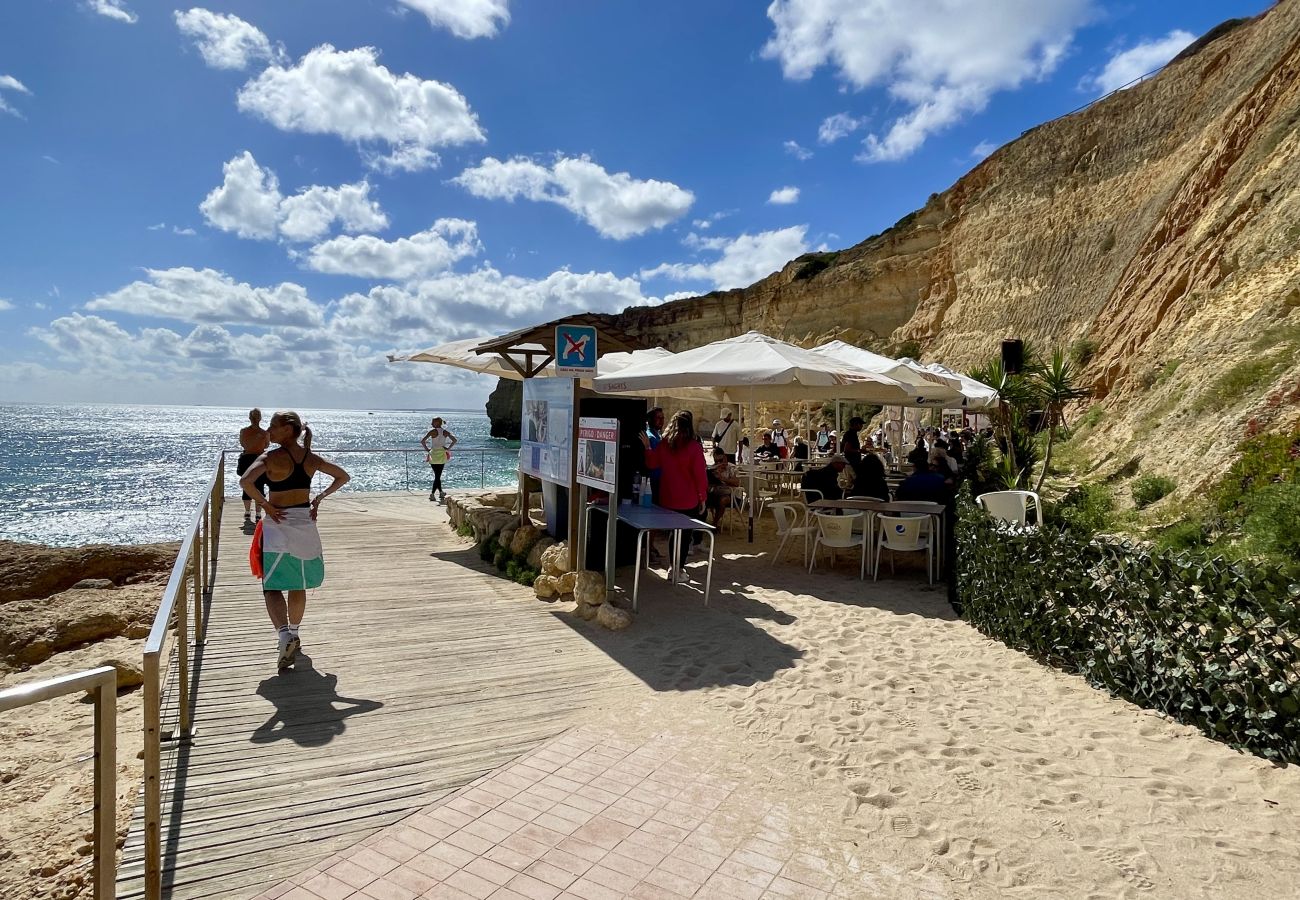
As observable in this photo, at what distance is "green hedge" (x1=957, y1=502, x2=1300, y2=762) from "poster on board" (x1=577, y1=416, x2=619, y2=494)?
3160 millimetres

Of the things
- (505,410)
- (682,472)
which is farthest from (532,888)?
(505,410)

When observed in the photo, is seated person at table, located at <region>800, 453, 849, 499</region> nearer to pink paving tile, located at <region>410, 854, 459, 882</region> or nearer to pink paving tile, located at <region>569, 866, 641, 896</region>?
Result: pink paving tile, located at <region>569, 866, 641, 896</region>

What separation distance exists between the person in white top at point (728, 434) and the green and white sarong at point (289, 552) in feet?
29.9

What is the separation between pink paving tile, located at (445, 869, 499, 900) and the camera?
247 cm

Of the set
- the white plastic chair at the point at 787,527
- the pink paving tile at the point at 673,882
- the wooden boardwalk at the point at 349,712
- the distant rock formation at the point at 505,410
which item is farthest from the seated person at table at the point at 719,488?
the distant rock formation at the point at 505,410

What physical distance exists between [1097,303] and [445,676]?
27.5 metres

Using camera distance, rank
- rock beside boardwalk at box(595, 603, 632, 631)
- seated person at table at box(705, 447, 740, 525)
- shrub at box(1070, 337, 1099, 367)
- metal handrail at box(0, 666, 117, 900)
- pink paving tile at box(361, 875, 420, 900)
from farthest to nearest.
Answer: shrub at box(1070, 337, 1099, 367)
seated person at table at box(705, 447, 740, 525)
rock beside boardwalk at box(595, 603, 632, 631)
pink paving tile at box(361, 875, 420, 900)
metal handrail at box(0, 666, 117, 900)

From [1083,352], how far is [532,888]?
22729 millimetres

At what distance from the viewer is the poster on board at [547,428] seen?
678 cm

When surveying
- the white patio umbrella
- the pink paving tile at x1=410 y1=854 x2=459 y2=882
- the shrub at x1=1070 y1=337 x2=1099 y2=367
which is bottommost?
the pink paving tile at x1=410 y1=854 x2=459 y2=882

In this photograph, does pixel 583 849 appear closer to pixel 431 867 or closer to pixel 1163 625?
pixel 431 867

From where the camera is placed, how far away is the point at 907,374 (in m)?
9.20

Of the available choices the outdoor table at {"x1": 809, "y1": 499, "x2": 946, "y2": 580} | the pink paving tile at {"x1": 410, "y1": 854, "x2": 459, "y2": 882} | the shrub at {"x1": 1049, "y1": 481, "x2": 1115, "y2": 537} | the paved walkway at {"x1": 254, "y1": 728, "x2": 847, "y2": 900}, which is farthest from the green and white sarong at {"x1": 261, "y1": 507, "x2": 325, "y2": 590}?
the shrub at {"x1": 1049, "y1": 481, "x2": 1115, "y2": 537}

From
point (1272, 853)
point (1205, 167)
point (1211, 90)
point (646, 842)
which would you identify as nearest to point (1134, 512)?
point (1272, 853)
